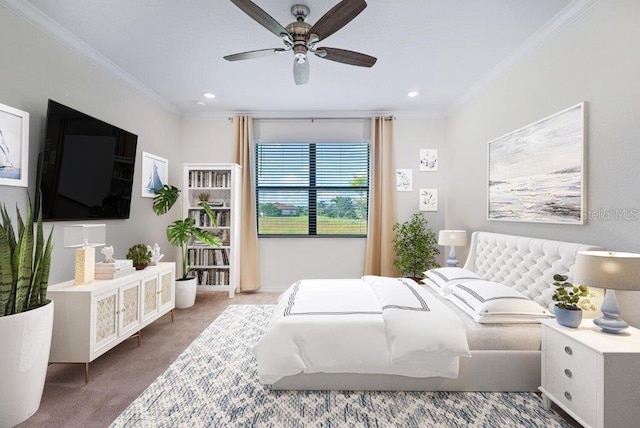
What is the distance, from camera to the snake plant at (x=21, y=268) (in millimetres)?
1816

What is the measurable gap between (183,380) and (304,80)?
266 cm

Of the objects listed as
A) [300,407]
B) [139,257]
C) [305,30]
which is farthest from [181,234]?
[305,30]

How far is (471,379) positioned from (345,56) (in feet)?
8.78

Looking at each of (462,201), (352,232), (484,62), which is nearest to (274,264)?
(352,232)

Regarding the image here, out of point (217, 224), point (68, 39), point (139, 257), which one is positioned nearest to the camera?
point (68, 39)

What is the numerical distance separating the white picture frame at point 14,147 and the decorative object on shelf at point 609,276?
154 inches

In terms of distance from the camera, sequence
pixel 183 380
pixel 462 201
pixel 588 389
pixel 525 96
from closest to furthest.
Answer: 1. pixel 588 389
2. pixel 183 380
3. pixel 525 96
4. pixel 462 201

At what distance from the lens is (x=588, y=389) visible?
163 centimetres

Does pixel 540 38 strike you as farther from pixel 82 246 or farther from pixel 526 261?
pixel 82 246

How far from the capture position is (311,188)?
16.6 feet

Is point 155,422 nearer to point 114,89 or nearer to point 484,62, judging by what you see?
point 114,89

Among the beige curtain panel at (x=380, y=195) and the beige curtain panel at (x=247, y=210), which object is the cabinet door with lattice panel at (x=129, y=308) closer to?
the beige curtain panel at (x=247, y=210)

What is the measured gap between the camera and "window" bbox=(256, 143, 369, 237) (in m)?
5.00

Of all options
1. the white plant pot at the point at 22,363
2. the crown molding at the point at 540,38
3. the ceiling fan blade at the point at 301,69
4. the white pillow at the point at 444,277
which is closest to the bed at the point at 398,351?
the white pillow at the point at 444,277
